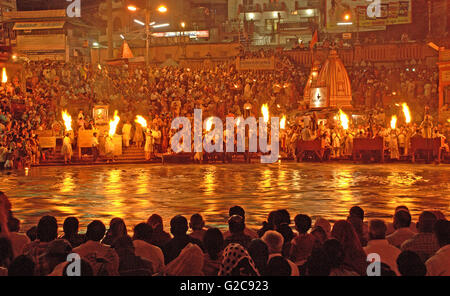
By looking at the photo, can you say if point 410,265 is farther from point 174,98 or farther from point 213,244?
point 174,98

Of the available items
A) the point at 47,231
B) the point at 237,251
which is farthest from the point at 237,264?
the point at 47,231

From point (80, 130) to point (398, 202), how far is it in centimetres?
1742

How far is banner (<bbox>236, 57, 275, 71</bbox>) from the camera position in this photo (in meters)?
39.0

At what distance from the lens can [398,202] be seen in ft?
45.7

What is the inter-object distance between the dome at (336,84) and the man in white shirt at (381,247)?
27.6 meters

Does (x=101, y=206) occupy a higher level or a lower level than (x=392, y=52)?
lower

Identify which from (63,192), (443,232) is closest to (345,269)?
(443,232)

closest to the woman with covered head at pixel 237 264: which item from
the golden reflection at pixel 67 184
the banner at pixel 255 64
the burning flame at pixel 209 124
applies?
the golden reflection at pixel 67 184

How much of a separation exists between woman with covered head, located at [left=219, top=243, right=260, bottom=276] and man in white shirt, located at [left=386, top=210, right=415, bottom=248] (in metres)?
2.51

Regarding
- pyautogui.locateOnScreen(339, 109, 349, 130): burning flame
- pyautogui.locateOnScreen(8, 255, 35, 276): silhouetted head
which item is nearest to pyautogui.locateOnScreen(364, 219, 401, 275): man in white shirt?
pyautogui.locateOnScreen(8, 255, 35, 276): silhouetted head

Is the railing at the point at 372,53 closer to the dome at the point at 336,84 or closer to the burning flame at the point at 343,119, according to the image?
the dome at the point at 336,84

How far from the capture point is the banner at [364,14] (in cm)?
4938

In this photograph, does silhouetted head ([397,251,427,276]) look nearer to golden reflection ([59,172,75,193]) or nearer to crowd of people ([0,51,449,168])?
golden reflection ([59,172,75,193])
